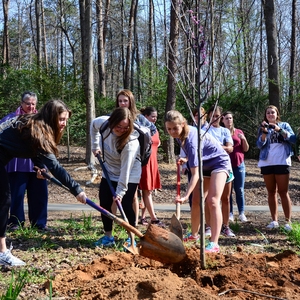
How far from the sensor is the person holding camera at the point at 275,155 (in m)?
5.66

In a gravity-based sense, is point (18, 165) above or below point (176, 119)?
below

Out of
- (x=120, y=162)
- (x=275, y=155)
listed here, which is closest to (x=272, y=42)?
(x=275, y=155)

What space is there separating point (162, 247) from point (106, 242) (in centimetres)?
134

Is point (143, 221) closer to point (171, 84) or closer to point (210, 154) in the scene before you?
point (210, 154)

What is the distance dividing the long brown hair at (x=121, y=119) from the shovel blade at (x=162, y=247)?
1232 millimetres

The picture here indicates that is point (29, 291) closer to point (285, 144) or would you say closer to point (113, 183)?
point (113, 183)

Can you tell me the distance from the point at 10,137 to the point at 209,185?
6.99 feet

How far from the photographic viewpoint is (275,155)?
224 inches

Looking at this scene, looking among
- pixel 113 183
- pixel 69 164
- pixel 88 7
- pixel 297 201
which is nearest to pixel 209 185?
pixel 113 183

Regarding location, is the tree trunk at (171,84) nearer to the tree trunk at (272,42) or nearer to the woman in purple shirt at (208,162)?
the tree trunk at (272,42)

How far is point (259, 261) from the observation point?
12.1ft

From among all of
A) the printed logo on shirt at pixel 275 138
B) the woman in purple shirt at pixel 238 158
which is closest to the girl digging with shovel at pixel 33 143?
the printed logo on shirt at pixel 275 138

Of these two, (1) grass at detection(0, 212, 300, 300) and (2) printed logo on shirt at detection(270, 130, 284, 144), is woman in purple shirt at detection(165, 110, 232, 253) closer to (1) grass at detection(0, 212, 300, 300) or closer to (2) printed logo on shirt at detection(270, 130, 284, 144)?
(1) grass at detection(0, 212, 300, 300)

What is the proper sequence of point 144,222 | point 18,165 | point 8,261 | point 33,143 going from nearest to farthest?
point 33,143 < point 8,261 < point 18,165 < point 144,222
